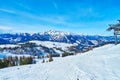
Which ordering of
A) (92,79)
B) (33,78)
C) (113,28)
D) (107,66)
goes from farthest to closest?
(113,28), (107,66), (33,78), (92,79)

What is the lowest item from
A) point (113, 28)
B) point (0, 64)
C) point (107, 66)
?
point (0, 64)

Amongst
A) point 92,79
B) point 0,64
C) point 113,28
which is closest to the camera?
point 92,79

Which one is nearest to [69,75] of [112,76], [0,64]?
[112,76]

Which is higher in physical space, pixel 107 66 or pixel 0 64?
pixel 107 66

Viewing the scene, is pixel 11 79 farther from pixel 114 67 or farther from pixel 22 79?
pixel 114 67

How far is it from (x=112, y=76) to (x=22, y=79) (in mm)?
8505

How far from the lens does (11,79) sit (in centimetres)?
1984

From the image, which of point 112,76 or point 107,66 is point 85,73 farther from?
point 107,66

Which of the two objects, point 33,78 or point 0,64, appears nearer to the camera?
point 33,78

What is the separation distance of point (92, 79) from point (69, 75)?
281cm

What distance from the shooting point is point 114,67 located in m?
23.3

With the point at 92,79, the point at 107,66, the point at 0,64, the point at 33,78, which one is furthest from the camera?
the point at 0,64

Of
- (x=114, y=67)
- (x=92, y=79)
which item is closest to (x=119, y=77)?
(x=92, y=79)

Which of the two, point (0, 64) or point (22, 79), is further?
point (0, 64)
